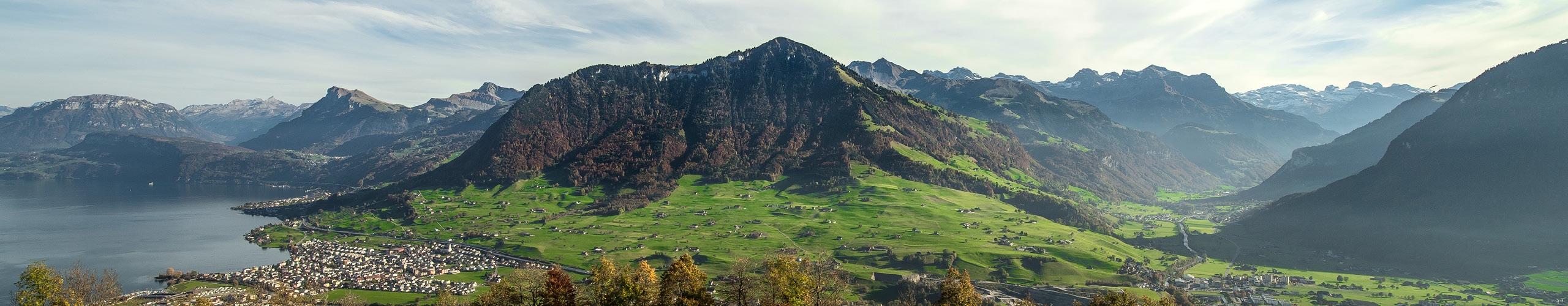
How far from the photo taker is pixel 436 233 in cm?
15125

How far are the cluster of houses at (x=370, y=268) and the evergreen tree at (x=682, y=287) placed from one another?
54.9m

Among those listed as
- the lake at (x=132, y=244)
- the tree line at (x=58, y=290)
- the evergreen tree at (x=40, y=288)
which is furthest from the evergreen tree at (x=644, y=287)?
the lake at (x=132, y=244)

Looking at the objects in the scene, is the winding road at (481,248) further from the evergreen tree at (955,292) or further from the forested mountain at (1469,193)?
the forested mountain at (1469,193)

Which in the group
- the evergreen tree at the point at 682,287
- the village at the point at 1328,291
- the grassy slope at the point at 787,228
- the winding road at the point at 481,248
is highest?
the evergreen tree at the point at 682,287

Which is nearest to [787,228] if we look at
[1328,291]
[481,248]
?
[481,248]

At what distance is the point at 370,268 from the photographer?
117 metres

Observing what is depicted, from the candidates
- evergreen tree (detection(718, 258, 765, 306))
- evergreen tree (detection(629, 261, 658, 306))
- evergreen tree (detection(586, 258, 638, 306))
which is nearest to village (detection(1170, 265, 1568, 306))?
evergreen tree (detection(718, 258, 765, 306))

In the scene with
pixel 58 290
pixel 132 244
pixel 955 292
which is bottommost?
pixel 132 244

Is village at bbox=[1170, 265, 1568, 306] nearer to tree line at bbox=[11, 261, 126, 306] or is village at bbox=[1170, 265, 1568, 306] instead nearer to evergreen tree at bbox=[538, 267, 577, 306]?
evergreen tree at bbox=[538, 267, 577, 306]

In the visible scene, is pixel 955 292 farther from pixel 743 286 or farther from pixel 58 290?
pixel 58 290

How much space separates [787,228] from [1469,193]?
490 ft

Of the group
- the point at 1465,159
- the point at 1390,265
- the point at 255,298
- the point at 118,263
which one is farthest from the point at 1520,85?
the point at 118,263

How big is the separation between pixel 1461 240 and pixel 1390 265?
55.8ft

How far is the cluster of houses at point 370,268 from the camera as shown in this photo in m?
104
